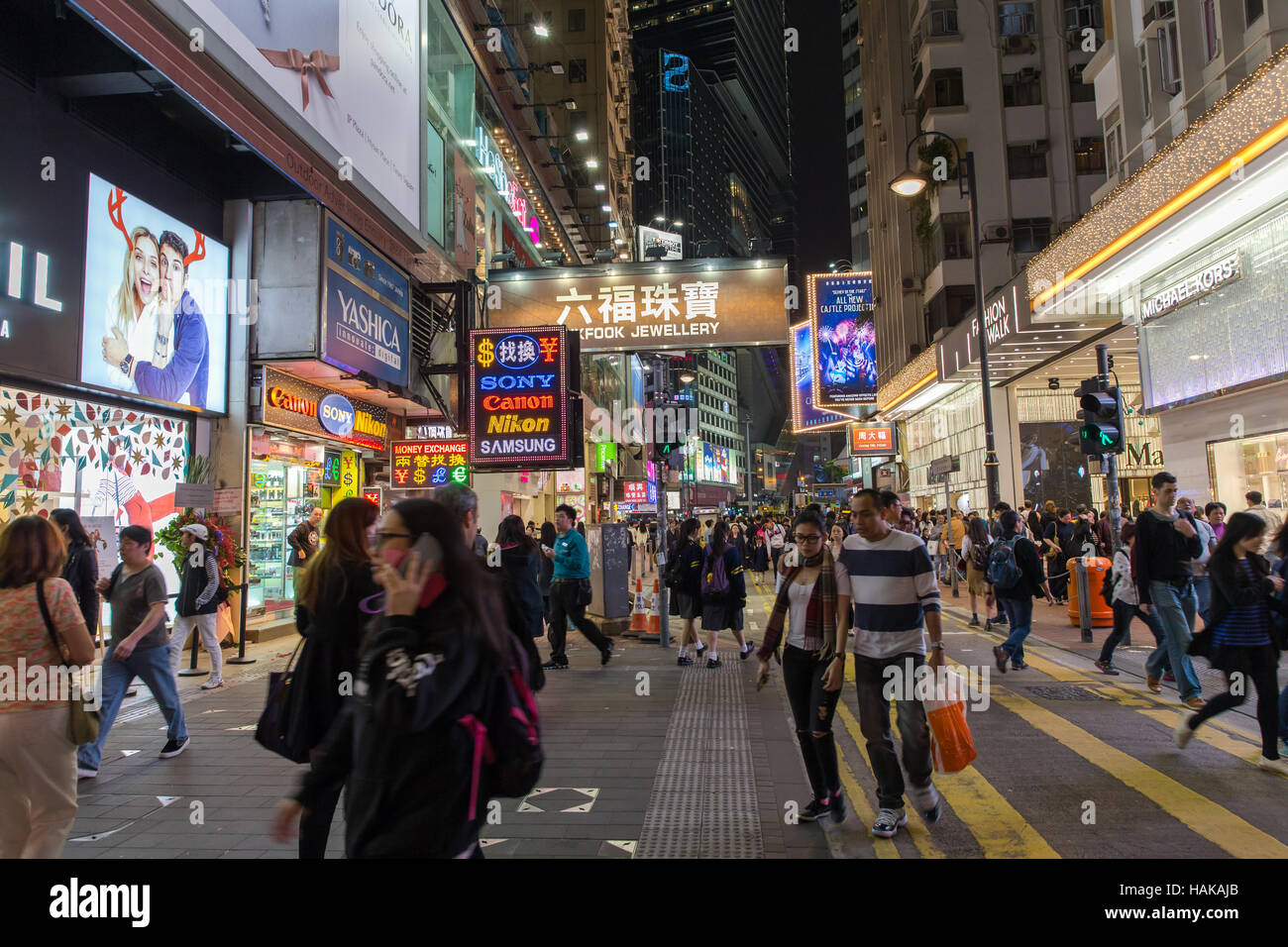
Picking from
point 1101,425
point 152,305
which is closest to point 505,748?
point 1101,425

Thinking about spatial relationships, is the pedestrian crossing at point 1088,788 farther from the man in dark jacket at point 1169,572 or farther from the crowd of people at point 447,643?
the man in dark jacket at point 1169,572

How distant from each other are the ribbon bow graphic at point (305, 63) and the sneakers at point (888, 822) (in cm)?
1156

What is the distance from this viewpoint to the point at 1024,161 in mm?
29516

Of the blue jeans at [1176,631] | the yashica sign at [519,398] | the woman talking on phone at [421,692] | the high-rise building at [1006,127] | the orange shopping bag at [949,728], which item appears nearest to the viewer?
the woman talking on phone at [421,692]

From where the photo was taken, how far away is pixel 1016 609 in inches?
361

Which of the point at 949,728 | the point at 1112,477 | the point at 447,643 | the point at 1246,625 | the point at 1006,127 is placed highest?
the point at 1006,127

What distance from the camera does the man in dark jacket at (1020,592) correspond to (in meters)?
8.94

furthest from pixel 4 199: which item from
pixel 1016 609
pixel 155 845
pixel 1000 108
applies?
pixel 1000 108

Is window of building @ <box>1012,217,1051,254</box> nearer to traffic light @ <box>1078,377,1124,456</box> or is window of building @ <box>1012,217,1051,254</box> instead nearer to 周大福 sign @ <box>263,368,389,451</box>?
traffic light @ <box>1078,377,1124,456</box>

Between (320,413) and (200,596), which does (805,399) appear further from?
(200,596)

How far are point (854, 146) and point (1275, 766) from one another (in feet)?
248

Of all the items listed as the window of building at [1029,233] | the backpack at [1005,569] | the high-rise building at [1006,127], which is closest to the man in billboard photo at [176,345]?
the backpack at [1005,569]

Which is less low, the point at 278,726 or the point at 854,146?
the point at 854,146
